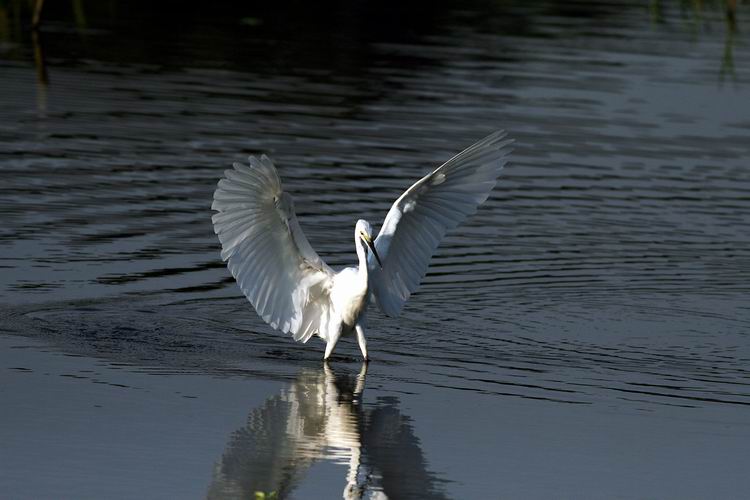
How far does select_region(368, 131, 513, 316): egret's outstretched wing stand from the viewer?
10172mm

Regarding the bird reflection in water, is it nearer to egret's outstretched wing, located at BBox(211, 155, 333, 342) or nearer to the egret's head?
egret's outstretched wing, located at BBox(211, 155, 333, 342)

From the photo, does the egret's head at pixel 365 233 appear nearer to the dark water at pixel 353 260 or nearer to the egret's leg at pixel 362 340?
the egret's leg at pixel 362 340

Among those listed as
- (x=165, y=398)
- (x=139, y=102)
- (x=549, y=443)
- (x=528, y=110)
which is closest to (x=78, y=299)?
(x=165, y=398)

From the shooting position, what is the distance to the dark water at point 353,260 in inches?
314

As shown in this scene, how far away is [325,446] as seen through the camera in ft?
26.7

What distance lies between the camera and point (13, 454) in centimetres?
768

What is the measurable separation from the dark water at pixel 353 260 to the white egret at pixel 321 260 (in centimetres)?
31

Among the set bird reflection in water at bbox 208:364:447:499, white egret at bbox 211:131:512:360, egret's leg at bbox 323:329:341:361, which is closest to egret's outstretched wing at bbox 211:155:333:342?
white egret at bbox 211:131:512:360

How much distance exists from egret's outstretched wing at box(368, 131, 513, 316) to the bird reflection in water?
1.00 m

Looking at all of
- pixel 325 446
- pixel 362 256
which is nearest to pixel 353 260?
pixel 362 256

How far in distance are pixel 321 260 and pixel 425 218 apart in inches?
30.4

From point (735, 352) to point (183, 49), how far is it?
12821 mm

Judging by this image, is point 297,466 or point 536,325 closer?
point 297,466

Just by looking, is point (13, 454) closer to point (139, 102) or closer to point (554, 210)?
point (554, 210)
